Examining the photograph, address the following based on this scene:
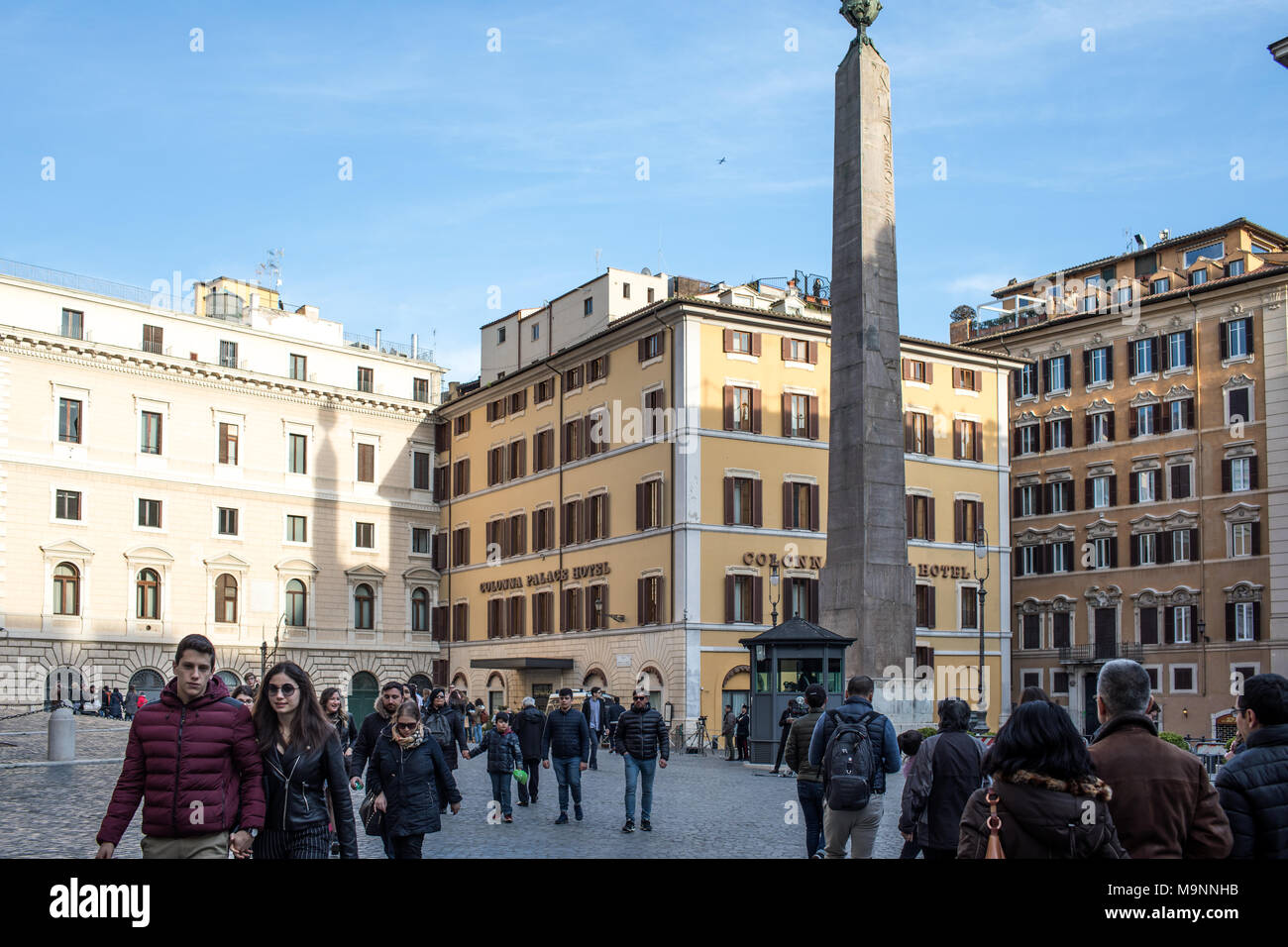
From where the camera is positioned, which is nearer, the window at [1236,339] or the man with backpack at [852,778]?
the man with backpack at [852,778]

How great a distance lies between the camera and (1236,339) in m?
50.8

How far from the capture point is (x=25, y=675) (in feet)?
159

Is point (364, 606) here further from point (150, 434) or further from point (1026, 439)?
point (1026, 439)

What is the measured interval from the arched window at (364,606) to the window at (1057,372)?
2711cm

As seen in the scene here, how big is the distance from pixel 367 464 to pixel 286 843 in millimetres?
51906

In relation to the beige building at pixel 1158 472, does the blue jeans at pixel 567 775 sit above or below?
below

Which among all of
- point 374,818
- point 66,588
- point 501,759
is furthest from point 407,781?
point 66,588

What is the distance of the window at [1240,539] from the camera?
49.8 metres

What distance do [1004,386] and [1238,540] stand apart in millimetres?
9254

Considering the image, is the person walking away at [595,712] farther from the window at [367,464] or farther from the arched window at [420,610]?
the window at [367,464]


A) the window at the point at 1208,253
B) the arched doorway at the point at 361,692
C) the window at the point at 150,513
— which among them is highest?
the window at the point at 1208,253

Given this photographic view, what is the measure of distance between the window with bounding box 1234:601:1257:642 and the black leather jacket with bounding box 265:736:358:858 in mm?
46870

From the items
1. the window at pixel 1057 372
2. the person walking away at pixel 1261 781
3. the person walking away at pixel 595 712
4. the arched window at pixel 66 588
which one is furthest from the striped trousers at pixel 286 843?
the window at pixel 1057 372
